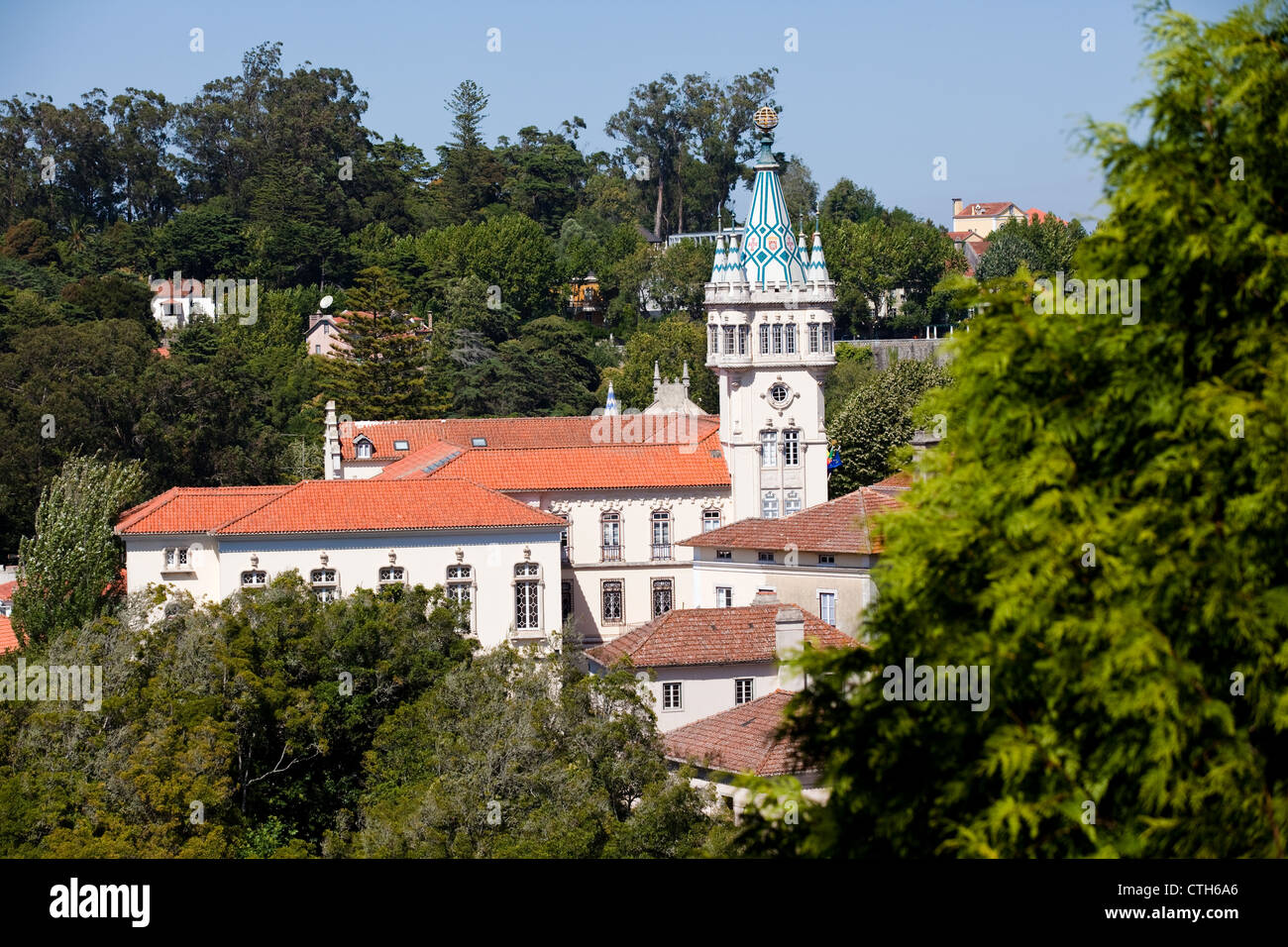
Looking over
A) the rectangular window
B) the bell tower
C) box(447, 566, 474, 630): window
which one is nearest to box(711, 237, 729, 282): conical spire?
the bell tower

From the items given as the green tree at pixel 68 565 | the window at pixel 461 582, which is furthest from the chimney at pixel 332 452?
the window at pixel 461 582

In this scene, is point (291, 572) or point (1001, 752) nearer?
point (1001, 752)

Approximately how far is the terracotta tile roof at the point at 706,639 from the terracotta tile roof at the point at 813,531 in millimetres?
4892

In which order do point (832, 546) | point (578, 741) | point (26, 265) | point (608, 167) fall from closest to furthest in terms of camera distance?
point (578, 741) < point (832, 546) < point (26, 265) < point (608, 167)

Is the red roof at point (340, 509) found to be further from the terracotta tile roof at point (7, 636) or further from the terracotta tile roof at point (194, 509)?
the terracotta tile roof at point (7, 636)

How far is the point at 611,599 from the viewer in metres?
54.8

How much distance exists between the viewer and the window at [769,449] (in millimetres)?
54781

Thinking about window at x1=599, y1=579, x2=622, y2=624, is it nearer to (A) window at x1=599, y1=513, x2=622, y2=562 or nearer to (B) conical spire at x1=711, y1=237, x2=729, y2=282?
(A) window at x1=599, y1=513, x2=622, y2=562

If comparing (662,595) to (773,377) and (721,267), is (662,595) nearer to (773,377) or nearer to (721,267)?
(773,377)

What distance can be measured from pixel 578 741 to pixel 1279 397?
19.5 meters

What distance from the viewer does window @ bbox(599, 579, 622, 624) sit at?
54688 mm

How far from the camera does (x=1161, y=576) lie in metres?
10.7
